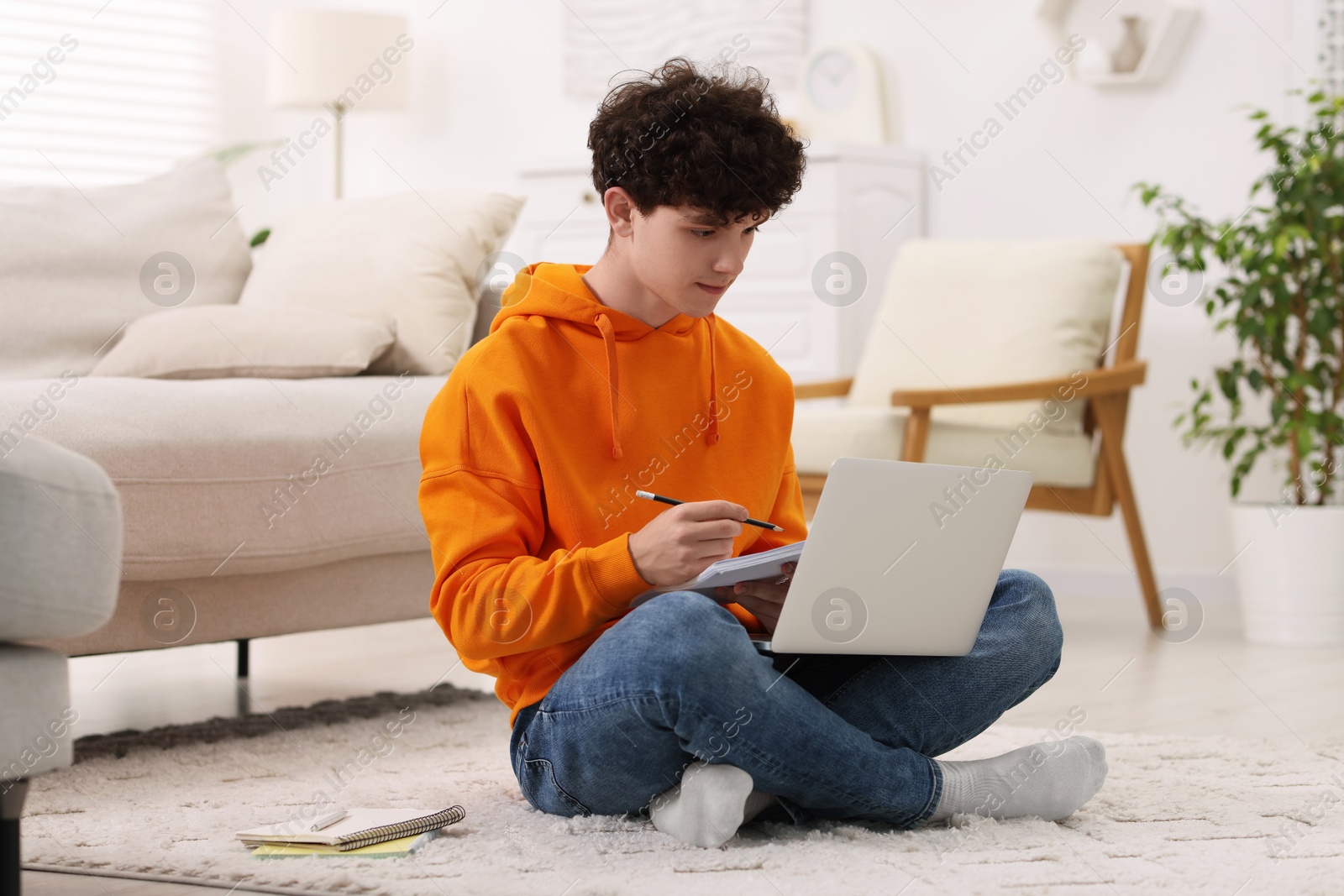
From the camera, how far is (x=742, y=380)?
5.22ft

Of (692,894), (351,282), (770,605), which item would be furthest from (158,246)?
(692,894)

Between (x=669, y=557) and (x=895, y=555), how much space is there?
21 cm

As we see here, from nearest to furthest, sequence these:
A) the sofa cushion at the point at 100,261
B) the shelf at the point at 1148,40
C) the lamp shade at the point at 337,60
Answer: the sofa cushion at the point at 100,261 < the shelf at the point at 1148,40 < the lamp shade at the point at 337,60

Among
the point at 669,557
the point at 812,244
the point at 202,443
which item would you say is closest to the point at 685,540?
the point at 669,557

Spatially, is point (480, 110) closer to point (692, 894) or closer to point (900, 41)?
point (900, 41)

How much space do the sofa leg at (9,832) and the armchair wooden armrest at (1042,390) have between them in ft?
6.87

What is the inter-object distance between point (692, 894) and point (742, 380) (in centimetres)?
57

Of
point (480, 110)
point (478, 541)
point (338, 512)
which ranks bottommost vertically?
point (338, 512)

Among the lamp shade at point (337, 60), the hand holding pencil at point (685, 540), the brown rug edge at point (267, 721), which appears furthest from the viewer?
the lamp shade at point (337, 60)

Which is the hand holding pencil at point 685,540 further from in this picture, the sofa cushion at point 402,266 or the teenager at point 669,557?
the sofa cushion at point 402,266

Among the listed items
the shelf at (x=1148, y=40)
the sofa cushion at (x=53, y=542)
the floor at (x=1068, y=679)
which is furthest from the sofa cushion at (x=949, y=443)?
the sofa cushion at (x=53, y=542)

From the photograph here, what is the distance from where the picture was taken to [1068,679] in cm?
256

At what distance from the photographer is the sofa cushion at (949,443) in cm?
306

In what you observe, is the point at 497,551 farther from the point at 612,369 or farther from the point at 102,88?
the point at 102,88
